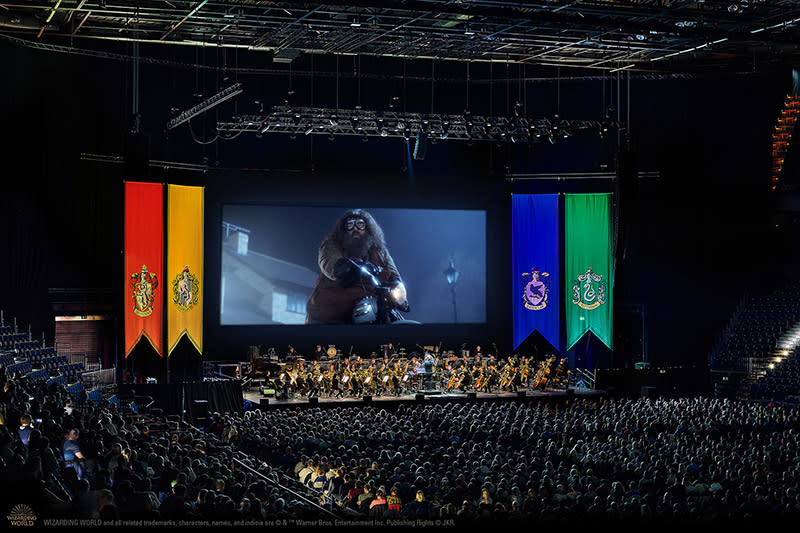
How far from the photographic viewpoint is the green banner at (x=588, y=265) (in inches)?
1241

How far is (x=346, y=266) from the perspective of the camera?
3061cm

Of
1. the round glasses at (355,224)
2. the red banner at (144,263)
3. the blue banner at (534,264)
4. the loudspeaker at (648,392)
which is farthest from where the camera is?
the blue banner at (534,264)

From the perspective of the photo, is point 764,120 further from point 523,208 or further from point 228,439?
point 228,439

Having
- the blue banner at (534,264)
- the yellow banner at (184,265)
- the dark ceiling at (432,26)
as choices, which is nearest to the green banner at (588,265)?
the blue banner at (534,264)

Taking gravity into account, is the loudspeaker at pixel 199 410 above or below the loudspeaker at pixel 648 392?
above

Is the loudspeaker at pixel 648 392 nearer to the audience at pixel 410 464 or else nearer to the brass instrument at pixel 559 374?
the brass instrument at pixel 559 374

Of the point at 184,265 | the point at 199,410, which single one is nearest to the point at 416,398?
the point at 199,410

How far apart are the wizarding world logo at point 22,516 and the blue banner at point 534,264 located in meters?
25.7

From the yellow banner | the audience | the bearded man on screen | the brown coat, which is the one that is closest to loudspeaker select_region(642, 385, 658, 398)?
the audience

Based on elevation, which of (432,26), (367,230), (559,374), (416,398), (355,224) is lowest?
(416,398)

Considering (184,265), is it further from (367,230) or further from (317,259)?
(367,230)

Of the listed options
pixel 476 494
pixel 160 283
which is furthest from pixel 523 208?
pixel 476 494

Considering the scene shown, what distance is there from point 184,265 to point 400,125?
7413 millimetres

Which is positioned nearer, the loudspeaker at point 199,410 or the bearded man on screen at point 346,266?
the loudspeaker at point 199,410
